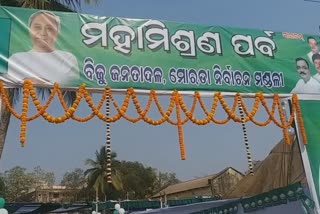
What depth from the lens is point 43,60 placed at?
396 cm

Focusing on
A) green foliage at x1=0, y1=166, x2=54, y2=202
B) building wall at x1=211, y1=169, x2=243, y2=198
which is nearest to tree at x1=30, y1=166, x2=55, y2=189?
green foliage at x1=0, y1=166, x2=54, y2=202

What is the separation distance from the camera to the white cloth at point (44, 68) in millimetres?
3844

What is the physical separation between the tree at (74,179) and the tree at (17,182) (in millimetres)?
3043

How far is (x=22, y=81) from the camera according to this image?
3.83m

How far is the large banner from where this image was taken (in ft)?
13.0

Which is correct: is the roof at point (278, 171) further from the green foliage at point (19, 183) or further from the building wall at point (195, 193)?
the green foliage at point (19, 183)

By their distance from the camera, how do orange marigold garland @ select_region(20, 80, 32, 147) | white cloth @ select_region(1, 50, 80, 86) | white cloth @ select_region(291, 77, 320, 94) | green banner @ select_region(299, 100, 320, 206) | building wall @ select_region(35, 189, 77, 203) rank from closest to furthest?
orange marigold garland @ select_region(20, 80, 32, 147), white cloth @ select_region(1, 50, 80, 86), green banner @ select_region(299, 100, 320, 206), white cloth @ select_region(291, 77, 320, 94), building wall @ select_region(35, 189, 77, 203)

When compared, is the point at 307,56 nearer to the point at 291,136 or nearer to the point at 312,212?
the point at 291,136

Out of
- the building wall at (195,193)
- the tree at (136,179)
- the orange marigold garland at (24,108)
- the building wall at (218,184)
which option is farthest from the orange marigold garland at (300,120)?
the tree at (136,179)

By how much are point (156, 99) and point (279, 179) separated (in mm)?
2431

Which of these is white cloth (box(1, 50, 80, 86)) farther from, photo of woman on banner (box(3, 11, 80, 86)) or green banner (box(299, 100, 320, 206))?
green banner (box(299, 100, 320, 206))

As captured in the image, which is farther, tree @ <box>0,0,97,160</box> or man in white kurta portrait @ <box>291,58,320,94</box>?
tree @ <box>0,0,97,160</box>

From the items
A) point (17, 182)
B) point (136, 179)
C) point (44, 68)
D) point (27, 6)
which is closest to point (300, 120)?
point (44, 68)

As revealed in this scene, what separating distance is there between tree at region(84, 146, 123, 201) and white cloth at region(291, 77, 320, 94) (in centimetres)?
2101
